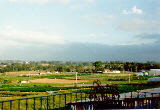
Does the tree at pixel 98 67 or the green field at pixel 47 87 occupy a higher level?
the tree at pixel 98 67

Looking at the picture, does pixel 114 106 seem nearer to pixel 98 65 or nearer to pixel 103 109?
pixel 103 109

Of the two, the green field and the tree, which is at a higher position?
the tree

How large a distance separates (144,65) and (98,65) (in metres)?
23.3

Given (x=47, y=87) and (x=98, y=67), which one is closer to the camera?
(x=47, y=87)

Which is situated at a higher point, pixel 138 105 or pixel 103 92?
pixel 103 92

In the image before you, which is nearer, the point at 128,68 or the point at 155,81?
the point at 155,81

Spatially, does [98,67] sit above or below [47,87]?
above

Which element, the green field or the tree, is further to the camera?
the tree

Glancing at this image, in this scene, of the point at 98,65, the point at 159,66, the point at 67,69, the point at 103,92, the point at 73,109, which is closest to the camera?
the point at 103,92

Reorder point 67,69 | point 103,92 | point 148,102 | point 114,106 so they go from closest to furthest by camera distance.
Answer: point 114,106 < point 103,92 < point 148,102 < point 67,69

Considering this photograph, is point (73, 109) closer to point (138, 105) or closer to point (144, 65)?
point (138, 105)

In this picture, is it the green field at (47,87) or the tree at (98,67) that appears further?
the tree at (98,67)

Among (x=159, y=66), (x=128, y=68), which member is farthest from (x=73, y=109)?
(x=128, y=68)

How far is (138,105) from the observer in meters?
5.96
